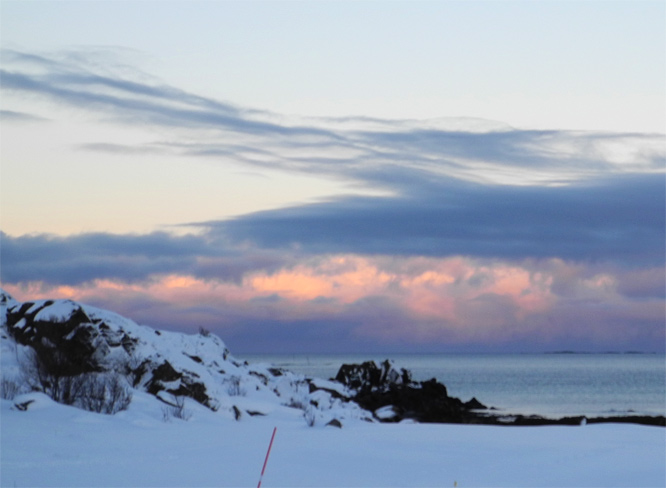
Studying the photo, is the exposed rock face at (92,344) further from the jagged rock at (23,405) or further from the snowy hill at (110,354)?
the jagged rock at (23,405)

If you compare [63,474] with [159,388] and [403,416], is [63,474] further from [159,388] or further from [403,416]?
[403,416]

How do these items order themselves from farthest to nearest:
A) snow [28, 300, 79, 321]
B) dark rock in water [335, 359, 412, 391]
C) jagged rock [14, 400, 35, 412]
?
dark rock in water [335, 359, 412, 391]
snow [28, 300, 79, 321]
jagged rock [14, 400, 35, 412]

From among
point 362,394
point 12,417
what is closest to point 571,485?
point 12,417

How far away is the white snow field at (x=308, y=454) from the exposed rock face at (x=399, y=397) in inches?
990

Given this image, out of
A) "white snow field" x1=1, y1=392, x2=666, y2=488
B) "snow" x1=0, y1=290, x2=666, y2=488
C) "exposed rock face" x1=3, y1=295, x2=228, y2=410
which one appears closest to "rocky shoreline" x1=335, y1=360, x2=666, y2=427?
"exposed rock face" x1=3, y1=295, x2=228, y2=410

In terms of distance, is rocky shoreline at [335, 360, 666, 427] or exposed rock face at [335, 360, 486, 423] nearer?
rocky shoreline at [335, 360, 666, 427]

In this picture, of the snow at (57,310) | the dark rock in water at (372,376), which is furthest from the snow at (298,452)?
the dark rock in water at (372,376)

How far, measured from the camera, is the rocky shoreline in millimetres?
43281

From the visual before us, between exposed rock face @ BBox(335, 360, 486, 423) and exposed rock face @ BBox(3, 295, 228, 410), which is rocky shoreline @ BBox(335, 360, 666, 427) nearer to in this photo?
exposed rock face @ BBox(335, 360, 486, 423)

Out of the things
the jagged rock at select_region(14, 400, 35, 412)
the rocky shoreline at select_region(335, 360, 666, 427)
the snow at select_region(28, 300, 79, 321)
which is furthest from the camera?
the rocky shoreline at select_region(335, 360, 666, 427)

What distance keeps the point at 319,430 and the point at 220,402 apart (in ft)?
33.6

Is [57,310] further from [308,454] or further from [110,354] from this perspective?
[308,454]

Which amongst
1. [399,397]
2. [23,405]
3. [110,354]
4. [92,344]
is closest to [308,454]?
[23,405]

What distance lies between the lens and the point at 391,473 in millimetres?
13711
